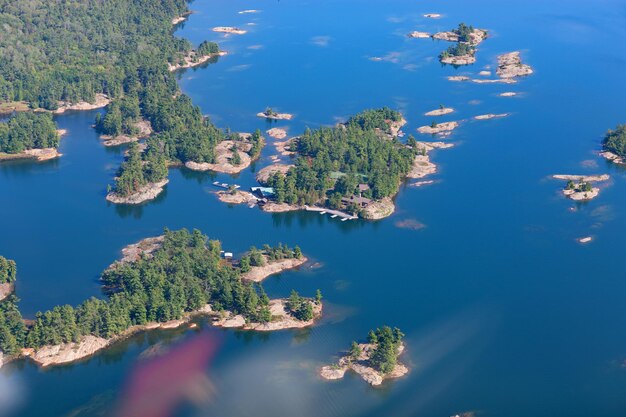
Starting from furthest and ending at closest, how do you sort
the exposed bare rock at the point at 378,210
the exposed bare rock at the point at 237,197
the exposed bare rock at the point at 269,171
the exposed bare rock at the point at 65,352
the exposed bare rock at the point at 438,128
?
the exposed bare rock at the point at 438,128
the exposed bare rock at the point at 269,171
the exposed bare rock at the point at 237,197
the exposed bare rock at the point at 378,210
the exposed bare rock at the point at 65,352

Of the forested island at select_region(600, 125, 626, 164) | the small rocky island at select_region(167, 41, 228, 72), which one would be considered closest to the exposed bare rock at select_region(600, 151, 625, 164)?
the forested island at select_region(600, 125, 626, 164)

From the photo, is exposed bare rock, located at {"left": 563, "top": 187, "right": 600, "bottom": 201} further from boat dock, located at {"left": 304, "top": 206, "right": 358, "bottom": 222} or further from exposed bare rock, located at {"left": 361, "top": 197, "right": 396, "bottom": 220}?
boat dock, located at {"left": 304, "top": 206, "right": 358, "bottom": 222}

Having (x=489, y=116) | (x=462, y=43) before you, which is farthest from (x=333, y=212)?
(x=462, y=43)

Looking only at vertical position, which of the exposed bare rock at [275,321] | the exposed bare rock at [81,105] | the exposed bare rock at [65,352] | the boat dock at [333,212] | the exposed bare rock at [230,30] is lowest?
the exposed bare rock at [65,352]

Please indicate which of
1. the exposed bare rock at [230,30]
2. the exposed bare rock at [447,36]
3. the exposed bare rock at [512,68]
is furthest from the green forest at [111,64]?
the exposed bare rock at [512,68]

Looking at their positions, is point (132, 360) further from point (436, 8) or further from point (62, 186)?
point (436, 8)

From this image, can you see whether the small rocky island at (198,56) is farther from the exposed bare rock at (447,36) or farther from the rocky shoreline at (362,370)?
the rocky shoreline at (362,370)
